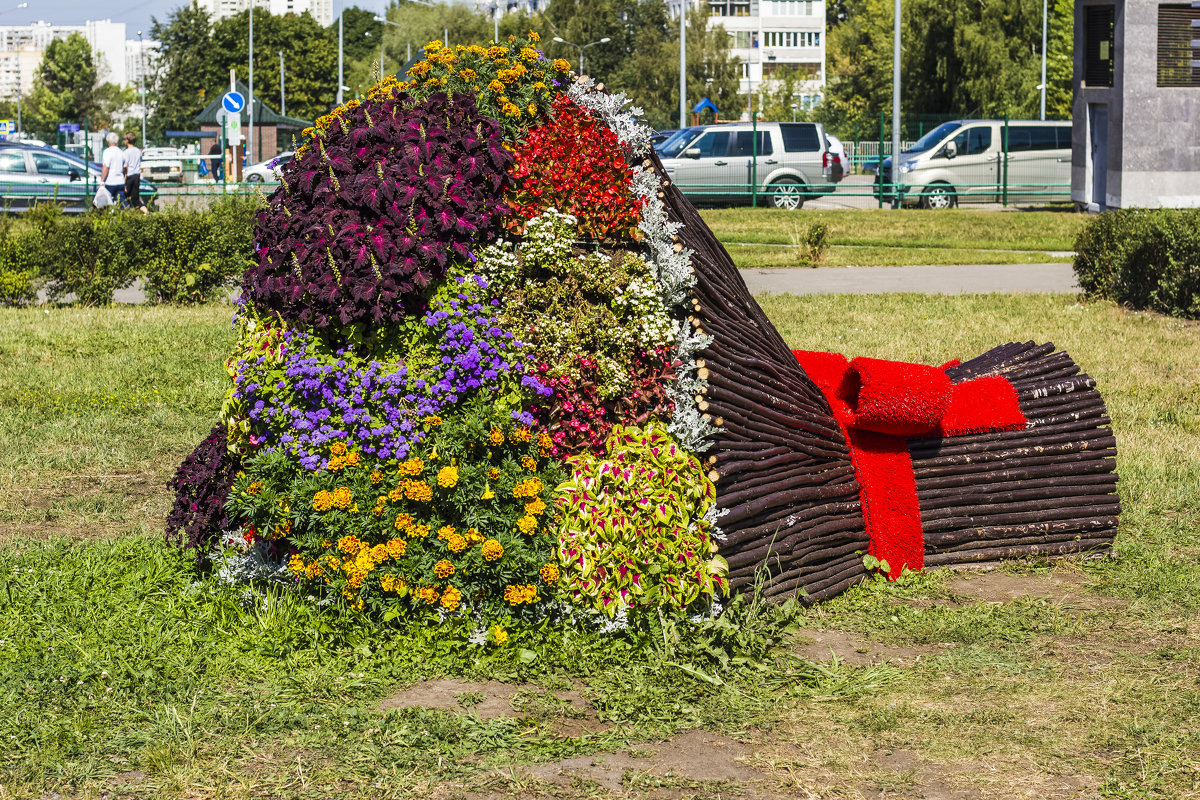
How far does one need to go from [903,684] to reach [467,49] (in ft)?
9.46

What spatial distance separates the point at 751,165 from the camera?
88.0 ft

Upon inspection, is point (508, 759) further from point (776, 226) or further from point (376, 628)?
point (776, 226)

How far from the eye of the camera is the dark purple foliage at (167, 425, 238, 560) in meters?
4.79

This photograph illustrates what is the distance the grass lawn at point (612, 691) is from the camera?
342 cm

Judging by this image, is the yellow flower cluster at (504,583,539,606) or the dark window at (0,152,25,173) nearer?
the yellow flower cluster at (504,583,539,606)

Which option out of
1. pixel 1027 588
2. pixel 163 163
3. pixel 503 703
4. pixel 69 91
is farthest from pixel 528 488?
pixel 69 91

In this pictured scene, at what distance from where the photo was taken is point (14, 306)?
13.4 metres

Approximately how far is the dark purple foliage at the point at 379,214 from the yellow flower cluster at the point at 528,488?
71 cm

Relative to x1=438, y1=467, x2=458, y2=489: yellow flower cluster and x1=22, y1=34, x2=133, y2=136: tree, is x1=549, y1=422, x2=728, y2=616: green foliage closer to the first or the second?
x1=438, y1=467, x2=458, y2=489: yellow flower cluster

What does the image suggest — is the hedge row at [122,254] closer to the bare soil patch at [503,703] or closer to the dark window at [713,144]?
the bare soil patch at [503,703]

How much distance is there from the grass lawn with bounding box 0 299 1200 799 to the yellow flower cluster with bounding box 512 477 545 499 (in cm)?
48

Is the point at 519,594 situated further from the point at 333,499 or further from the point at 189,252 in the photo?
the point at 189,252

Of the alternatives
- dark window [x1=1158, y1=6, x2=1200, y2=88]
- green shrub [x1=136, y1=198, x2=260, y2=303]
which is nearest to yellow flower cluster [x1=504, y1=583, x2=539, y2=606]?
green shrub [x1=136, y1=198, x2=260, y2=303]

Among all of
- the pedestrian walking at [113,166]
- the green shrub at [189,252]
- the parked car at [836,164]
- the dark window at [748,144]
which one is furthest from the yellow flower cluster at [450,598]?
the parked car at [836,164]
